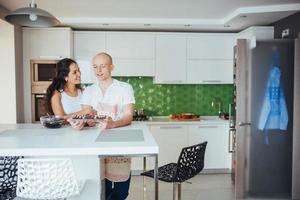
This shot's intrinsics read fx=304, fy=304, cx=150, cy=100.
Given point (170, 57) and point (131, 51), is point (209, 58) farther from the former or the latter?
point (131, 51)

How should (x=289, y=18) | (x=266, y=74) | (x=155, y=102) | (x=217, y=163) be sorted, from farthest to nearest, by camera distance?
1. (x=155, y=102)
2. (x=217, y=163)
3. (x=289, y=18)
4. (x=266, y=74)

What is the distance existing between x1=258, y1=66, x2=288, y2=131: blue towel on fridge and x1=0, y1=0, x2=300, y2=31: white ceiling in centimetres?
78

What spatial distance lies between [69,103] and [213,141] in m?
2.81

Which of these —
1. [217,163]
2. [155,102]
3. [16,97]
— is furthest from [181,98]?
[16,97]

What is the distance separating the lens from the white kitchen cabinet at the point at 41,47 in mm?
4492

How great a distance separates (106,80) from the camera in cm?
242

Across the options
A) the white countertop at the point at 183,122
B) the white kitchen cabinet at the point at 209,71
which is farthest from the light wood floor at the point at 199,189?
the white kitchen cabinet at the point at 209,71

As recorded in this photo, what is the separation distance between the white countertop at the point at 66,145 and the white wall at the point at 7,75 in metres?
2.24

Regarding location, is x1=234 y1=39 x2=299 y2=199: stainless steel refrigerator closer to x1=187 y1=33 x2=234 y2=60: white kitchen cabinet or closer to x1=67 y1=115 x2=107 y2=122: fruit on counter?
x1=187 y1=33 x2=234 y2=60: white kitchen cabinet

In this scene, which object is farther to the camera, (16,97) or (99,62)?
(16,97)

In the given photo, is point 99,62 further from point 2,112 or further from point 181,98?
point 181,98

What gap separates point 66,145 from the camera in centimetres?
174

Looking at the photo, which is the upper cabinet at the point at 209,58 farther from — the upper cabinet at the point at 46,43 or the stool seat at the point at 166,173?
the stool seat at the point at 166,173

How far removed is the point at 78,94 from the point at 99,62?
0.58 metres
